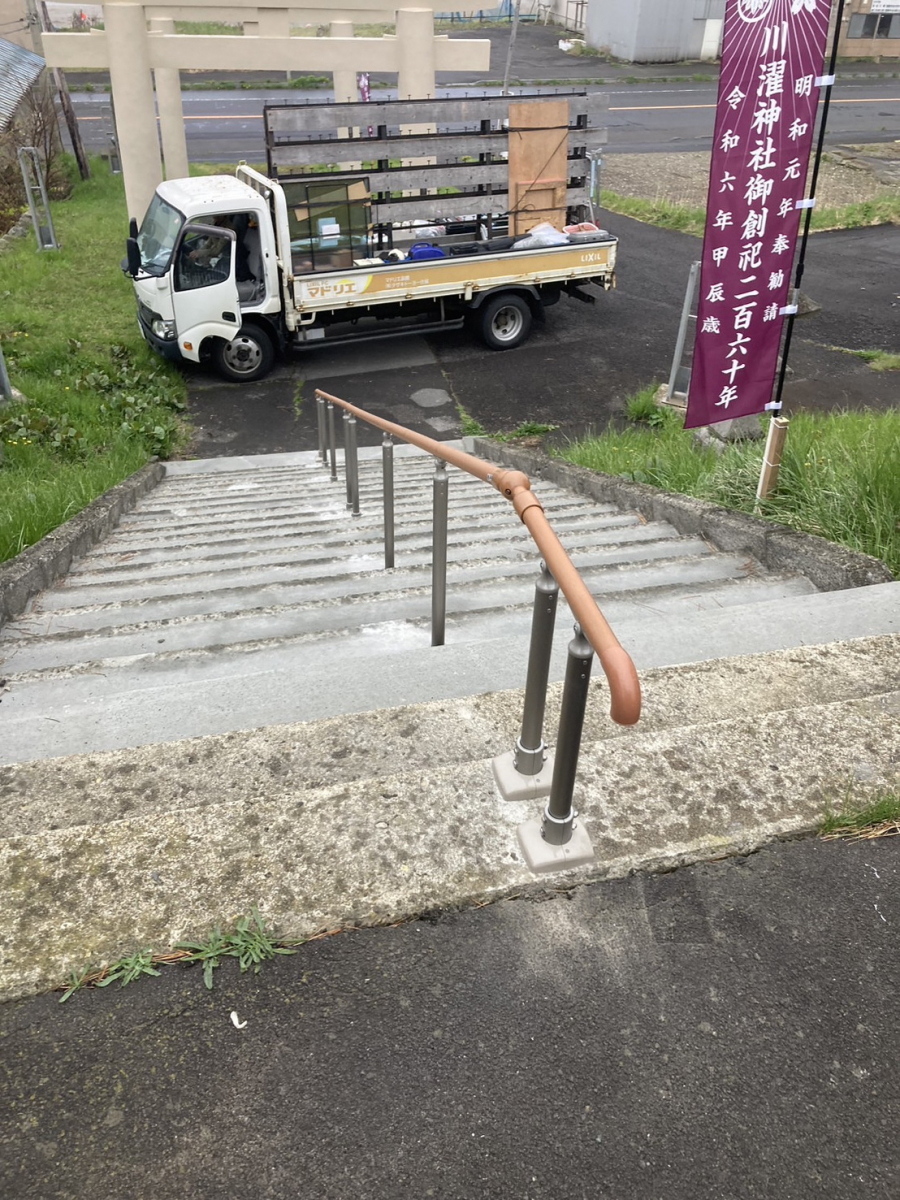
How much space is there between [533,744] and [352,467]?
4.35 meters

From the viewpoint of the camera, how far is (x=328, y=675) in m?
3.22

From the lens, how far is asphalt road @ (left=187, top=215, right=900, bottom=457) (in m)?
10.9

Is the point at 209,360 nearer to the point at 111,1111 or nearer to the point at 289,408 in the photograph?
the point at 289,408

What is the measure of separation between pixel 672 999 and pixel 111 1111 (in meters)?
1.12

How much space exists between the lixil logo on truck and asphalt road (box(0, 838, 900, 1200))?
10344 millimetres

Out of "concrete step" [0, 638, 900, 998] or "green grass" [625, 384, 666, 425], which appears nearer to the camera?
"concrete step" [0, 638, 900, 998]

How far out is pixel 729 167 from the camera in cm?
481

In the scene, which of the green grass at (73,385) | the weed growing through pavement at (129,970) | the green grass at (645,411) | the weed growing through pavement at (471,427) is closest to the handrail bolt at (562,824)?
the weed growing through pavement at (129,970)

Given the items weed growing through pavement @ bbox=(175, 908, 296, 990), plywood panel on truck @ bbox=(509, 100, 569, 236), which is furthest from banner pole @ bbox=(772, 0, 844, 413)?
plywood panel on truck @ bbox=(509, 100, 569, 236)

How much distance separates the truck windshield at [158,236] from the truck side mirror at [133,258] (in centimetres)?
11

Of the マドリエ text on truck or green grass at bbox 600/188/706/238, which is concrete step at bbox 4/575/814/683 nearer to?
the マドリエ text on truck

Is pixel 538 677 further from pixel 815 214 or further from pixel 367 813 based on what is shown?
pixel 815 214

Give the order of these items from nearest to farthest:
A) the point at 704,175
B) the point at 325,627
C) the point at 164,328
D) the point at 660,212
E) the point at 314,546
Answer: the point at 325,627 < the point at 314,546 < the point at 164,328 < the point at 660,212 < the point at 704,175

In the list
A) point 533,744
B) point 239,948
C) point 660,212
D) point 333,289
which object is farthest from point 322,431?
point 660,212
